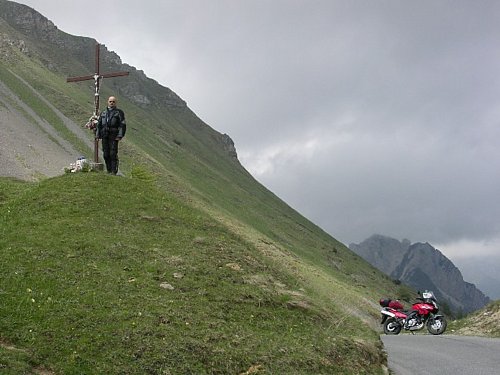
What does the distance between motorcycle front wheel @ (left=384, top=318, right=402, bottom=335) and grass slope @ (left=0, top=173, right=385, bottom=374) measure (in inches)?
358

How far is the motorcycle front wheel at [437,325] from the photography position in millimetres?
23141

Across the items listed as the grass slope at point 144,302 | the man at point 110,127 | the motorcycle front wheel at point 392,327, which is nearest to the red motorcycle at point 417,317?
the motorcycle front wheel at point 392,327

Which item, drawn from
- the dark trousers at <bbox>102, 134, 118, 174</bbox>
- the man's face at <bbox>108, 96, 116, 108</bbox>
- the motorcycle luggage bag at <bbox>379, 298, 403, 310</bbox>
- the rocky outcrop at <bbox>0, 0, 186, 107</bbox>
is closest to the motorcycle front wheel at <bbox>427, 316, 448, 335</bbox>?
the motorcycle luggage bag at <bbox>379, 298, 403, 310</bbox>

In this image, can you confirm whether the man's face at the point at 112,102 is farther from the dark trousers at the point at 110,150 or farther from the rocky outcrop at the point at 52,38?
the rocky outcrop at the point at 52,38

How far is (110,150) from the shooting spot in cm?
2423

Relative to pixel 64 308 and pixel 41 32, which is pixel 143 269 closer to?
pixel 64 308

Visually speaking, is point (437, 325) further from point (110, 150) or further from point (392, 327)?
point (110, 150)

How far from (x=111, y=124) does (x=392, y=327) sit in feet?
57.7

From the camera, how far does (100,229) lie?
688 inches

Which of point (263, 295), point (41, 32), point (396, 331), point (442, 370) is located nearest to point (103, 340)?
point (263, 295)

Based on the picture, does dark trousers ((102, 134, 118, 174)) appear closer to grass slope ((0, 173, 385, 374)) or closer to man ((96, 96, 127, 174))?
man ((96, 96, 127, 174))

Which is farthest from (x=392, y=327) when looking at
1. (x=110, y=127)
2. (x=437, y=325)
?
(x=110, y=127)

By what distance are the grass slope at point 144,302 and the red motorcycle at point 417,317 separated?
833 cm

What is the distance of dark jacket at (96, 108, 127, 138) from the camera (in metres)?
23.7
